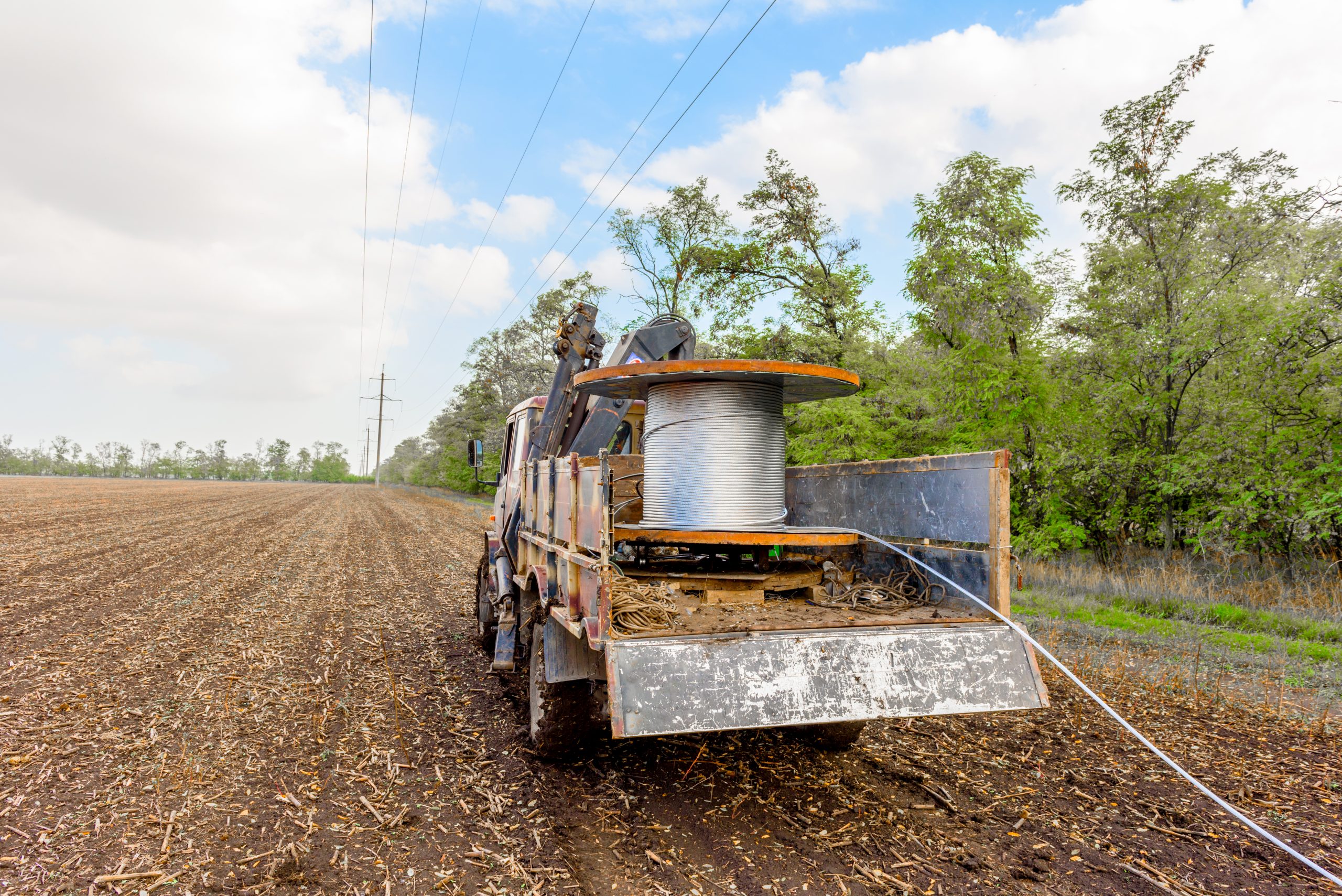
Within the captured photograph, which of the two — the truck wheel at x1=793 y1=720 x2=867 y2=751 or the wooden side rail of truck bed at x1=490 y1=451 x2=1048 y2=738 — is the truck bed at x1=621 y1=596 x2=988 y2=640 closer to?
the wooden side rail of truck bed at x1=490 y1=451 x2=1048 y2=738

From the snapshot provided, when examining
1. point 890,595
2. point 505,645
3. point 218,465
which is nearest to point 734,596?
point 890,595

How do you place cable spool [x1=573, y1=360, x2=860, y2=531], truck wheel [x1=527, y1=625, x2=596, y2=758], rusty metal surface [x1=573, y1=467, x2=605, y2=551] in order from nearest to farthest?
rusty metal surface [x1=573, y1=467, x2=605, y2=551], truck wheel [x1=527, y1=625, x2=596, y2=758], cable spool [x1=573, y1=360, x2=860, y2=531]

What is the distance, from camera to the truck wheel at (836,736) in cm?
488

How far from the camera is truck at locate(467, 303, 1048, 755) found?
3.33 metres

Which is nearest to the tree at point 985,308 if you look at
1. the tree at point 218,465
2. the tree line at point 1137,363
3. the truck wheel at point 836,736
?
the tree line at point 1137,363

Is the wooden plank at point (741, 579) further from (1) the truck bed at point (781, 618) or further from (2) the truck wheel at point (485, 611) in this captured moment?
(2) the truck wheel at point (485, 611)

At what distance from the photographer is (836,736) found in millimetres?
4922

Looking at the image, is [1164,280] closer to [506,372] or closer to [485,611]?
[485,611]

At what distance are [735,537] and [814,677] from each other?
115 cm

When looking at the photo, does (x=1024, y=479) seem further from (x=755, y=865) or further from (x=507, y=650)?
(x=755, y=865)

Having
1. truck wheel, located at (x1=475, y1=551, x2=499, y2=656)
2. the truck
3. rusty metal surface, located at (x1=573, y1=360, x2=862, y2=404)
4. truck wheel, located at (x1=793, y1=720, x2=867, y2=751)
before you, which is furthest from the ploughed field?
rusty metal surface, located at (x1=573, y1=360, x2=862, y2=404)

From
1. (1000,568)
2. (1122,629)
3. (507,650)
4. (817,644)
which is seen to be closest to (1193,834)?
(1000,568)

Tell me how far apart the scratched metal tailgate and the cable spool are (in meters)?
1.26

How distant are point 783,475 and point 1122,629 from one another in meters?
6.53
